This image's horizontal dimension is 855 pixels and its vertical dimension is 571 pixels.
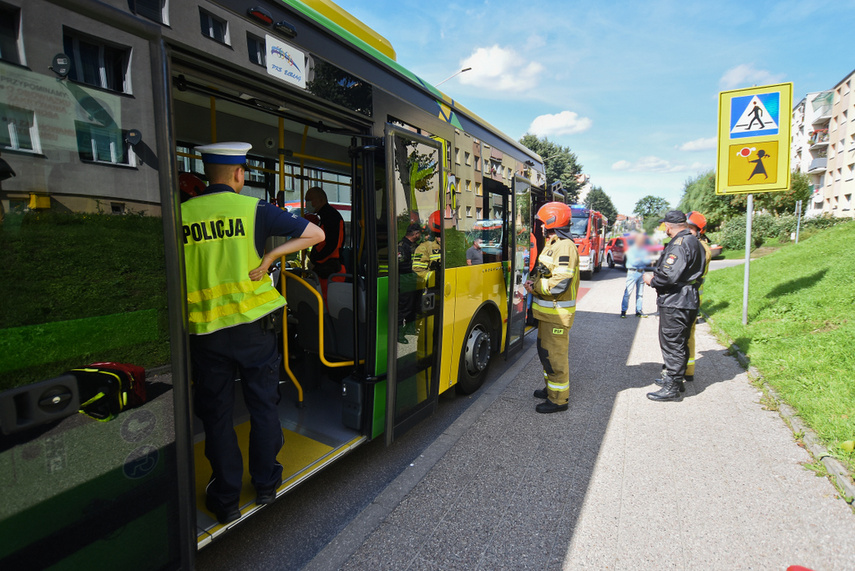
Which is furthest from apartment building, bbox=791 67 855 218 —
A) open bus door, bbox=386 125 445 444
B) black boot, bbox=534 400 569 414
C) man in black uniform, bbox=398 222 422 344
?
man in black uniform, bbox=398 222 422 344

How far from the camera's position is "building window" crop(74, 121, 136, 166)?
60.7 inches

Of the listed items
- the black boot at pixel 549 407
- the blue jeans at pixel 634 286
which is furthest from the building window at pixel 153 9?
the blue jeans at pixel 634 286

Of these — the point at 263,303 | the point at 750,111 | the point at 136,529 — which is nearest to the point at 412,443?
the point at 263,303

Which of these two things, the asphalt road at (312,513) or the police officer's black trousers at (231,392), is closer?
the police officer's black trousers at (231,392)

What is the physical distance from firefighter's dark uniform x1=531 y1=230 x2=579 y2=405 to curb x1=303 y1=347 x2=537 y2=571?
750 millimetres

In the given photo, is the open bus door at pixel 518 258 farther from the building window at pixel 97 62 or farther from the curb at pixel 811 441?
the building window at pixel 97 62

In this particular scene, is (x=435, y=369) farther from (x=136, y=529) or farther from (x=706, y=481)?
(x=136, y=529)

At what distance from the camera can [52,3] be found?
143cm

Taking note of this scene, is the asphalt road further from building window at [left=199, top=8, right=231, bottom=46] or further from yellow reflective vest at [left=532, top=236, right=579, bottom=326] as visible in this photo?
building window at [left=199, top=8, right=231, bottom=46]

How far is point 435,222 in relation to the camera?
3.61 m

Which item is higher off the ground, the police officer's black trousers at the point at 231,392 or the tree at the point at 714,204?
the tree at the point at 714,204

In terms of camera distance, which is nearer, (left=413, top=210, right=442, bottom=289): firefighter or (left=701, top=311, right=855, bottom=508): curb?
(left=701, top=311, right=855, bottom=508): curb

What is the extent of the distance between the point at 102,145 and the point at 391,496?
8.43 feet

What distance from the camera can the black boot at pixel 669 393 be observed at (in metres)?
4.58
